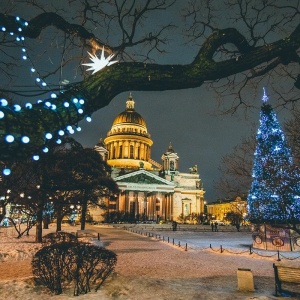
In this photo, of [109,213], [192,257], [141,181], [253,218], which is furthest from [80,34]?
[141,181]

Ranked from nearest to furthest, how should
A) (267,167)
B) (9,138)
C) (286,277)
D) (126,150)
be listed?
(9,138) < (286,277) < (267,167) < (126,150)

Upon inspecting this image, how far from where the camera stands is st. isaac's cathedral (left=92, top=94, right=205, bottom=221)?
267ft

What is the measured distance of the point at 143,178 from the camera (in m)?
82.2

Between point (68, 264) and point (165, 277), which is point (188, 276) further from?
point (68, 264)

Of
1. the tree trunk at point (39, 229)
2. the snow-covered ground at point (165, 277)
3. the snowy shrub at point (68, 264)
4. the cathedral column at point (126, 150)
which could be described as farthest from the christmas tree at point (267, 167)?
the cathedral column at point (126, 150)

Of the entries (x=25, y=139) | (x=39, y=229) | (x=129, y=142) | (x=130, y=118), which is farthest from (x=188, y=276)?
(x=130, y=118)

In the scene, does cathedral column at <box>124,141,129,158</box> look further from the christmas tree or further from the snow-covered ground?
the snow-covered ground

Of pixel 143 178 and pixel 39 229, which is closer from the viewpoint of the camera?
pixel 39 229

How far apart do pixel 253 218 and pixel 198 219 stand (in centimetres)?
5773

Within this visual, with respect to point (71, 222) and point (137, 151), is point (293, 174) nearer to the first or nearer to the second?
point (71, 222)

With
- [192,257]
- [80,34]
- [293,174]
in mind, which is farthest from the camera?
[192,257]

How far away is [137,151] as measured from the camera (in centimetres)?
9725

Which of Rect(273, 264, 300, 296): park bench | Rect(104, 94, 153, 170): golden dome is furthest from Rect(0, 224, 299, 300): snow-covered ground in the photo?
Rect(104, 94, 153, 170): golden dome

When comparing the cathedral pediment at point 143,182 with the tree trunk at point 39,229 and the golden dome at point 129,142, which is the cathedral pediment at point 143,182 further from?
the tree trunk at point 39,229
